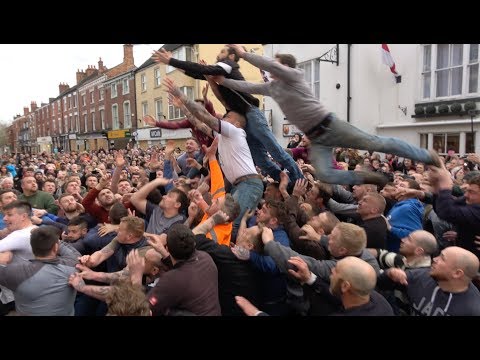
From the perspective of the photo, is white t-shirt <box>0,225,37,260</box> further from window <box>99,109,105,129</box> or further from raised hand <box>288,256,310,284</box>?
window <box>99,109,105,129</box>

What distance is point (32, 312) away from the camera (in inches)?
104

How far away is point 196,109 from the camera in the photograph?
362 centimetres

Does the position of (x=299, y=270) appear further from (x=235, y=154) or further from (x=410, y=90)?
(x=410, y=90)

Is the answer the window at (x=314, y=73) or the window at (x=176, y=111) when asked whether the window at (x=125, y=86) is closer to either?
the window at (x=176, y=111)

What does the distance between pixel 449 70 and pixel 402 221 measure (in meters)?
10.5

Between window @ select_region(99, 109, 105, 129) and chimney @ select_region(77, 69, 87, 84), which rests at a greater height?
chimney @ select_region(77, 69, 87, 84)

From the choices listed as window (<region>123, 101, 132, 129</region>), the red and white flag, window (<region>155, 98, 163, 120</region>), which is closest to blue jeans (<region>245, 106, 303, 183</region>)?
the red and white flag

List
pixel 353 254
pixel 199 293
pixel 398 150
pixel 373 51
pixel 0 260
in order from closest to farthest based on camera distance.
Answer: pixel 199 293
pixel 353 254
pixel 0 260
pixel 398 150
pixel 373 51

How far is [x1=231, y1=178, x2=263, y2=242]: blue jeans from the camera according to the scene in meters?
3.81

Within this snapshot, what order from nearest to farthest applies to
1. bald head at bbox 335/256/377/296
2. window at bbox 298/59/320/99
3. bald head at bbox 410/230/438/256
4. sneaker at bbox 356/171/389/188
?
bald head at bbox 335/256/377/296 < bald head at bbox 410/230/438/256 < sneaker at bbox 356/171/389/188 < window at bbox 298/59/320/99

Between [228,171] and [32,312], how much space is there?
214cm

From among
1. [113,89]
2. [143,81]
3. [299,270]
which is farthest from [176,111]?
[299,270]
